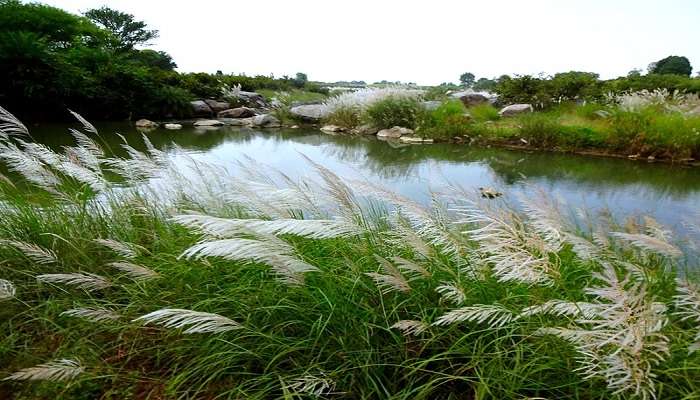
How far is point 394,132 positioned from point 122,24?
36.1m

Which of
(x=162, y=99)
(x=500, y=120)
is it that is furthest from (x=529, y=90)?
(x=162, y=99)

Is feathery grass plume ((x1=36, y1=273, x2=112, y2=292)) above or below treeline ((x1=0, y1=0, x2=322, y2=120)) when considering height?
below

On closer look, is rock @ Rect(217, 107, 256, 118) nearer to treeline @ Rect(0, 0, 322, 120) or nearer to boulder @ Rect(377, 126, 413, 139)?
treeline @ Rect(0, 0, 322, 120)

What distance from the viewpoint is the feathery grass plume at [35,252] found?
1.66 meters

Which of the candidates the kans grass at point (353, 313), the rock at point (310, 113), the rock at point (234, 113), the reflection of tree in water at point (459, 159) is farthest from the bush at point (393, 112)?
the kans grass at point (353, 313)

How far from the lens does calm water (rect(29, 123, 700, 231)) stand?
4.75m

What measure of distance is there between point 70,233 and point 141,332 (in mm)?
813

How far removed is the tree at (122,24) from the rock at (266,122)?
2862cm

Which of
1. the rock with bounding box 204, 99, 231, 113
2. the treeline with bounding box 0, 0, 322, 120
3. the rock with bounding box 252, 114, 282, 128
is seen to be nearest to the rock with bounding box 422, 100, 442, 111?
the rock with bounding box 252, 114, 282, 128

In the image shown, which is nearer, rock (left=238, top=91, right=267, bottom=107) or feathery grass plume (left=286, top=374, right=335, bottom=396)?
feathery grass plume (left=286, top=374, right=335, bottom=396)

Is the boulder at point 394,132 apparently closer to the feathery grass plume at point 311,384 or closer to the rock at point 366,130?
the rock at point 366,130

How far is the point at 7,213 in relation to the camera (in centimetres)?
222

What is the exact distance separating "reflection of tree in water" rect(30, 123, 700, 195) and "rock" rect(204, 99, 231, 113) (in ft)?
21.4

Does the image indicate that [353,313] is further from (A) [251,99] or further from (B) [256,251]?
(A) [251,99]
